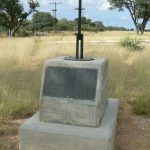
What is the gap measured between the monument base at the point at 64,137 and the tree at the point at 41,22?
2149 inches

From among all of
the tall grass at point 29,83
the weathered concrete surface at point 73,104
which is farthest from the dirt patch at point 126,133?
the weathered concrete surface at point 73,104

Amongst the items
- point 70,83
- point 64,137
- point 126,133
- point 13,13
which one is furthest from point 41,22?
point 64,137

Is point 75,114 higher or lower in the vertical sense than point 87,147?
higher

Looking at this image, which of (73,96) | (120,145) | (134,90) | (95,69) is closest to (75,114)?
(73,96)

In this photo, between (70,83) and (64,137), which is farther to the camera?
(70,83)

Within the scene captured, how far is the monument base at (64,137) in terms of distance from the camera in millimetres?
3750

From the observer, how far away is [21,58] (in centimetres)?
1138

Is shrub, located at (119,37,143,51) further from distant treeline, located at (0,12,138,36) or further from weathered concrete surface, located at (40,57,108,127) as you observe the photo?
distant treeline, located at (0,12,138,36)

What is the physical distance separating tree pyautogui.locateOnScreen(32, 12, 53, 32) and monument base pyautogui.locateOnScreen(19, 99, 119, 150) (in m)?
54.6

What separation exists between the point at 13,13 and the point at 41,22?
19.4 metres

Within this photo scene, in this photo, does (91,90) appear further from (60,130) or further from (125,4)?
(125,4)

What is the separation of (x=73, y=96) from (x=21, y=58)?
7.57 metres

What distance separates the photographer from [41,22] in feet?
204

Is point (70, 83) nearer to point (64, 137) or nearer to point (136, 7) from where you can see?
point (64, 137)
